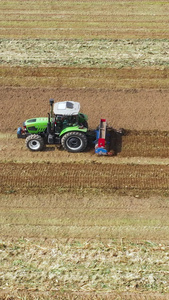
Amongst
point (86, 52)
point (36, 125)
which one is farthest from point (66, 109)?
point (86, 52)

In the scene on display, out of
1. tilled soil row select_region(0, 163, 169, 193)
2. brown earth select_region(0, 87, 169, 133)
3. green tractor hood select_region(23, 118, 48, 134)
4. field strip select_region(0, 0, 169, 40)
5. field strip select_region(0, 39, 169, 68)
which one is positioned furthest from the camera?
field strip select_region(0, 0, 169, 40)

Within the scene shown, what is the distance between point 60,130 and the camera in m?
14.5

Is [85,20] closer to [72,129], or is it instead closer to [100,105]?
[100,105]

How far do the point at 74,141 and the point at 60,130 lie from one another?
68cm

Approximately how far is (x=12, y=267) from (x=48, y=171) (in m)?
4.27

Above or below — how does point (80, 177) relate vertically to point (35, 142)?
below

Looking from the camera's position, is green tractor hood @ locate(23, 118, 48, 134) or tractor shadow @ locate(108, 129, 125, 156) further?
tractor shadow @ locate(108, 129, 125, 156)

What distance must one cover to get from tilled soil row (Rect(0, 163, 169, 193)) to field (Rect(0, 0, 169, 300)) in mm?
37

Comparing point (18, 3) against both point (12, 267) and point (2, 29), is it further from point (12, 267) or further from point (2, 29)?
point (12, 267)

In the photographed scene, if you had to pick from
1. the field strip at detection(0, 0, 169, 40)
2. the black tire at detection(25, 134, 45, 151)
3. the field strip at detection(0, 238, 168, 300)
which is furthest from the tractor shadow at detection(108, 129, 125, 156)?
the field strip at detection(0, 0, 169, 40)

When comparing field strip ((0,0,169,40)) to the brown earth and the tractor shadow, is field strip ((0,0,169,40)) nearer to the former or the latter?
the brown earth

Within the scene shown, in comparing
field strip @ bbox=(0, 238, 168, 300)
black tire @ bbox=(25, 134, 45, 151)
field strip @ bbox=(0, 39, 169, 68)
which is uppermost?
field strip @ bbox=(0, 39, 169, 68)

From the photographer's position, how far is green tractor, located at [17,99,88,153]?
13992 millimetres

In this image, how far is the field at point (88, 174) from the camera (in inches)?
411
